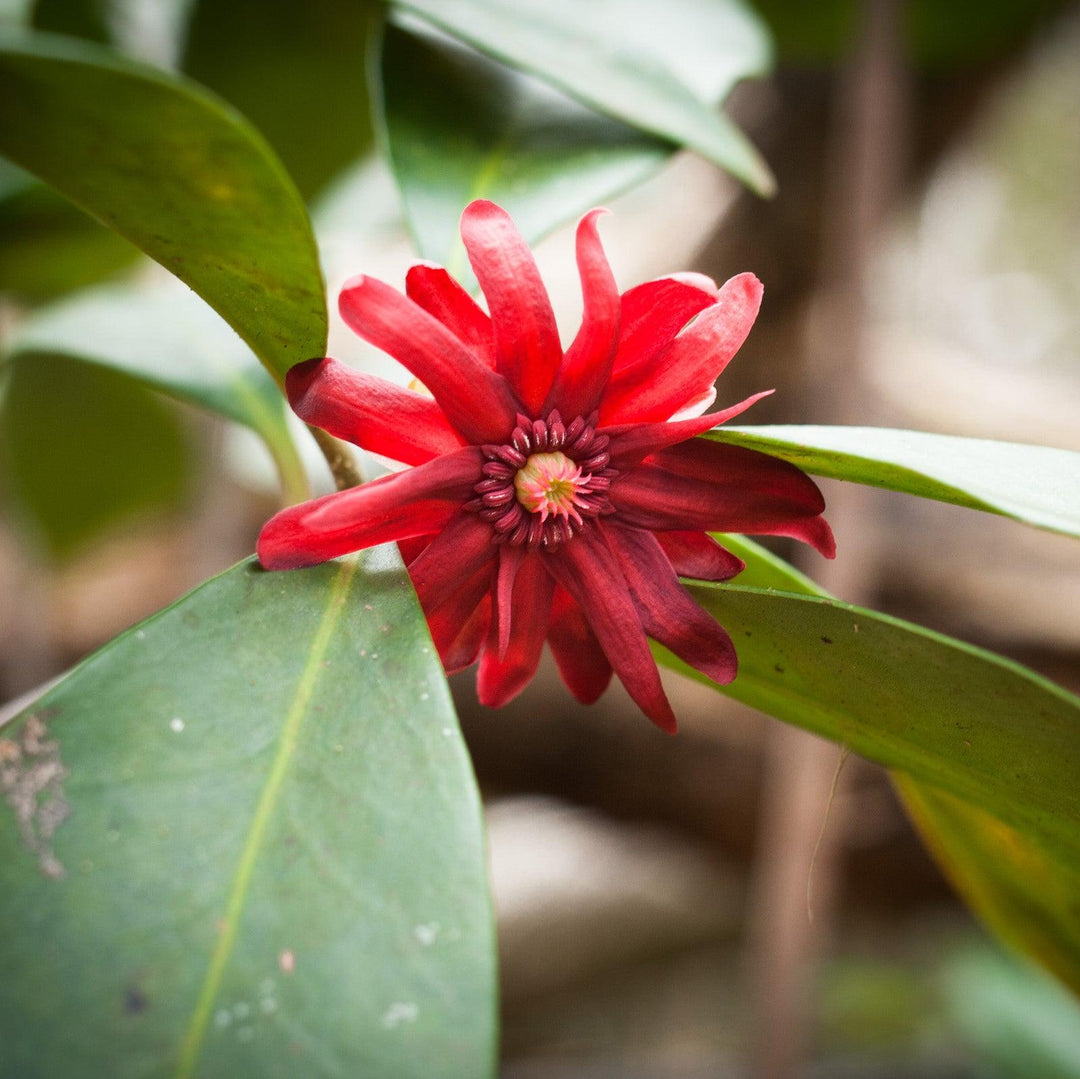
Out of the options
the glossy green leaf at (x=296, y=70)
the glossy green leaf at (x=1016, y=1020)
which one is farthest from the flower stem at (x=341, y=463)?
the glossy green leaf at (x=1016, y=1020)

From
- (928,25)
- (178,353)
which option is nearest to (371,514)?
(178,353)

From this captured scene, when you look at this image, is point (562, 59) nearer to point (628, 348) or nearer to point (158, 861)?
point (628, 348)

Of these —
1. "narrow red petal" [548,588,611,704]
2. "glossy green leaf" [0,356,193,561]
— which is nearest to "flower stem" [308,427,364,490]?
"narrow red petal" [548,588,611,704]

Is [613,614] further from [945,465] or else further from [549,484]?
[945,465]

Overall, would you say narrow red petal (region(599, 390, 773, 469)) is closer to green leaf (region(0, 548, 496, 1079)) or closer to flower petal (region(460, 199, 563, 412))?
flower petal (region(460, 199, 563, 412))

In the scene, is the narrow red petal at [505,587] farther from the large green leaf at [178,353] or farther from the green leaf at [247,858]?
the large green leaf at [178,353]
